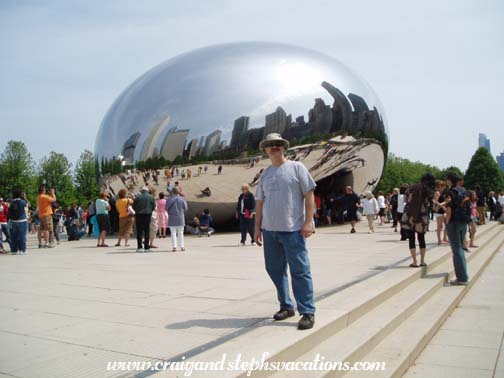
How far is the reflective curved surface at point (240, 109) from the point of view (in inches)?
637

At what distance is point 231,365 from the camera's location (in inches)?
127

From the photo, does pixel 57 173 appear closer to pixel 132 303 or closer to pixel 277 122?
pixel 277 122

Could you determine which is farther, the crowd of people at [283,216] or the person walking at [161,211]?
the person walking at [161,211]

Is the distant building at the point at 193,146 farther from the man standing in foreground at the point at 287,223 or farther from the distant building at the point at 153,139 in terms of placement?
the man standing in foreground at the point at 287,223

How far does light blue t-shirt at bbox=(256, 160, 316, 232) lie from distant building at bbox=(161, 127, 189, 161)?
12.0 m

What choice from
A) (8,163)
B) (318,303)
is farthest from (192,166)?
(8,163)

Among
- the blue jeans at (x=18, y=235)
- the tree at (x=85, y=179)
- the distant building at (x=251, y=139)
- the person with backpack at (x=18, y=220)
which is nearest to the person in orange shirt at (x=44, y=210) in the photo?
the person with backpack at (x=18, y=220)

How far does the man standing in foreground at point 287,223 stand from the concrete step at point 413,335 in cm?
71

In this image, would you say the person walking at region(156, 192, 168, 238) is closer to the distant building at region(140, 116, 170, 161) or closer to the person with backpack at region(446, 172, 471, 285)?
the distant building at region(140, 116, 170, 161)

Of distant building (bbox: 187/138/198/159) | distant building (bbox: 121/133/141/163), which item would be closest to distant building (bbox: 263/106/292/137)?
distant building (bbox: 187/138/198/159)

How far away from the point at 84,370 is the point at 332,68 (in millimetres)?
16907

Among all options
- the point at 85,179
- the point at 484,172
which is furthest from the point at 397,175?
the point at 85,179

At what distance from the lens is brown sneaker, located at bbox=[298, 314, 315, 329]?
4.07 meters

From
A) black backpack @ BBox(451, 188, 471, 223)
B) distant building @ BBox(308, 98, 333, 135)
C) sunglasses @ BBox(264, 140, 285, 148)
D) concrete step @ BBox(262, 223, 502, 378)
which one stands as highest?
distant building @ BBox(308, 98, 333, 135)
